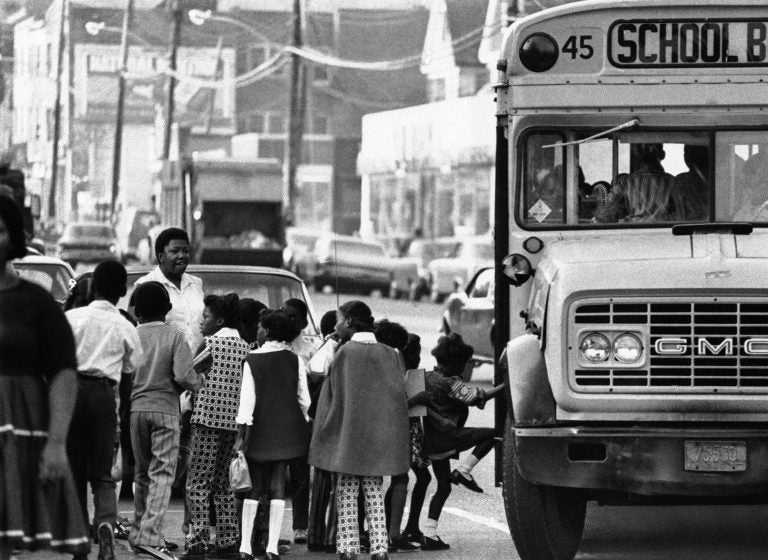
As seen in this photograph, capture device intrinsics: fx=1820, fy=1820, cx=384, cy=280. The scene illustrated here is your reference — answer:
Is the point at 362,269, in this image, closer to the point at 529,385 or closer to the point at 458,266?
the point at 458,266

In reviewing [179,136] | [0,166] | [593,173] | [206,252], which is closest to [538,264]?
[593,173]

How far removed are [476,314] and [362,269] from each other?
2440cm

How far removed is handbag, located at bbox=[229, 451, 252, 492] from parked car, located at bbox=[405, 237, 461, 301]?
35330 millimetres

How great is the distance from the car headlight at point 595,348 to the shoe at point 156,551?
8.08 ft

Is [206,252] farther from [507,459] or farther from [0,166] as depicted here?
[507,459]

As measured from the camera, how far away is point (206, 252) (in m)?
40.2

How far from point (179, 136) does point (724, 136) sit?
2920 inches

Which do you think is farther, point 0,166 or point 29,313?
point 0,166

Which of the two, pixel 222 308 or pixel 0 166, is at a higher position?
pixel 0 166

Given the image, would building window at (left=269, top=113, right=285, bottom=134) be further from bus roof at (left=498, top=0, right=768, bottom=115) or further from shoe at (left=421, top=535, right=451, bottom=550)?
bus roof at (left=498, top=0, right=768, bottom=115)

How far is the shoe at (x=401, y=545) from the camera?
10.3 meters

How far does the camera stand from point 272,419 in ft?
31.7

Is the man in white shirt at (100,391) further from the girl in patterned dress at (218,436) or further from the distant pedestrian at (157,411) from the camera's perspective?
the girl in patterned dress at (218,436)

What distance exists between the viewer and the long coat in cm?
948
